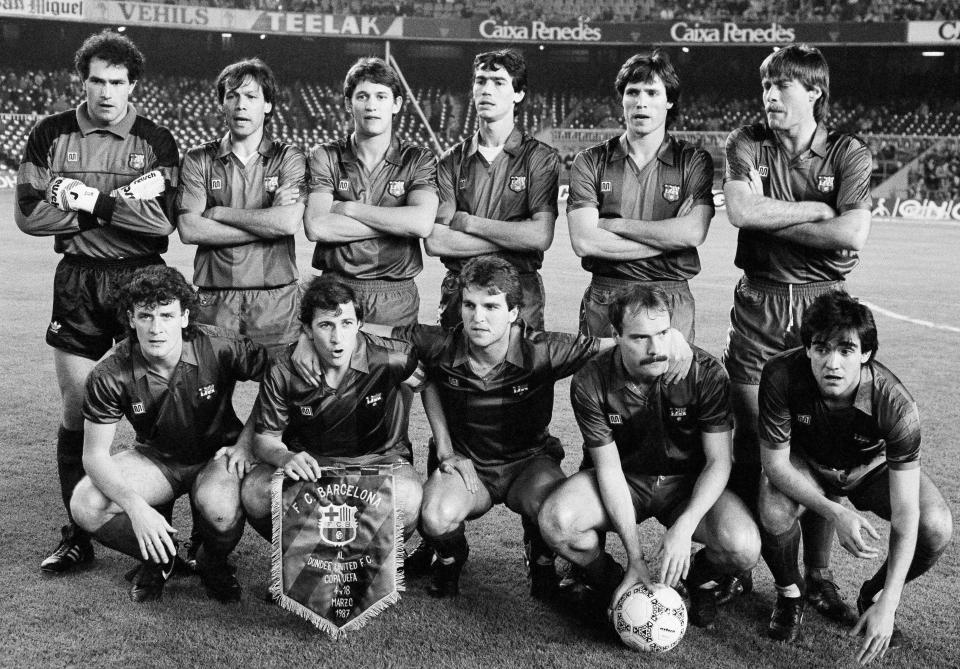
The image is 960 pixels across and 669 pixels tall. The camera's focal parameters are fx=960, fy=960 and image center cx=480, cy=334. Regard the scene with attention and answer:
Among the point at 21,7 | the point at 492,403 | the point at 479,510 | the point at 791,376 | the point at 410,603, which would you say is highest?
the point at 21,7

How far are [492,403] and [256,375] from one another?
1083 millimetres

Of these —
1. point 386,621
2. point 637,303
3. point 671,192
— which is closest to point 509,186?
point 671,192

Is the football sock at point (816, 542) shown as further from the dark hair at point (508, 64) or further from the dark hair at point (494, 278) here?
the dark hair at point (508, 64)

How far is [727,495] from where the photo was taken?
13.1ft

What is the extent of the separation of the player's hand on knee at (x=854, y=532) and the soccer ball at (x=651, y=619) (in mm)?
654

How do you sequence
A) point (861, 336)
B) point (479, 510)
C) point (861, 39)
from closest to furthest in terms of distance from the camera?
point (861, 336)
point (479, 510)
point (861, 39)

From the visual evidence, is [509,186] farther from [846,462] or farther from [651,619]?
[651,619]

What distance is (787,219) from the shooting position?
4.26 metres

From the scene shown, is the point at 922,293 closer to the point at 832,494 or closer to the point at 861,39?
the point at 832,494

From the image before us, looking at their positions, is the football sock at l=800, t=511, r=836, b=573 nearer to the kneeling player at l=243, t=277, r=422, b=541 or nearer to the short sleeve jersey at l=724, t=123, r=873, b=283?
the short sleeve jersey at l=724, t=123, r=873, b=283

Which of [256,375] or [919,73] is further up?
[919,73]

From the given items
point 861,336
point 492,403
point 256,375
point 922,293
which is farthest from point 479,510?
point 922,293

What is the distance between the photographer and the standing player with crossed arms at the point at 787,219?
4246 mm

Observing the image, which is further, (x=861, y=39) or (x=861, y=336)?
(x=861, y=39)
